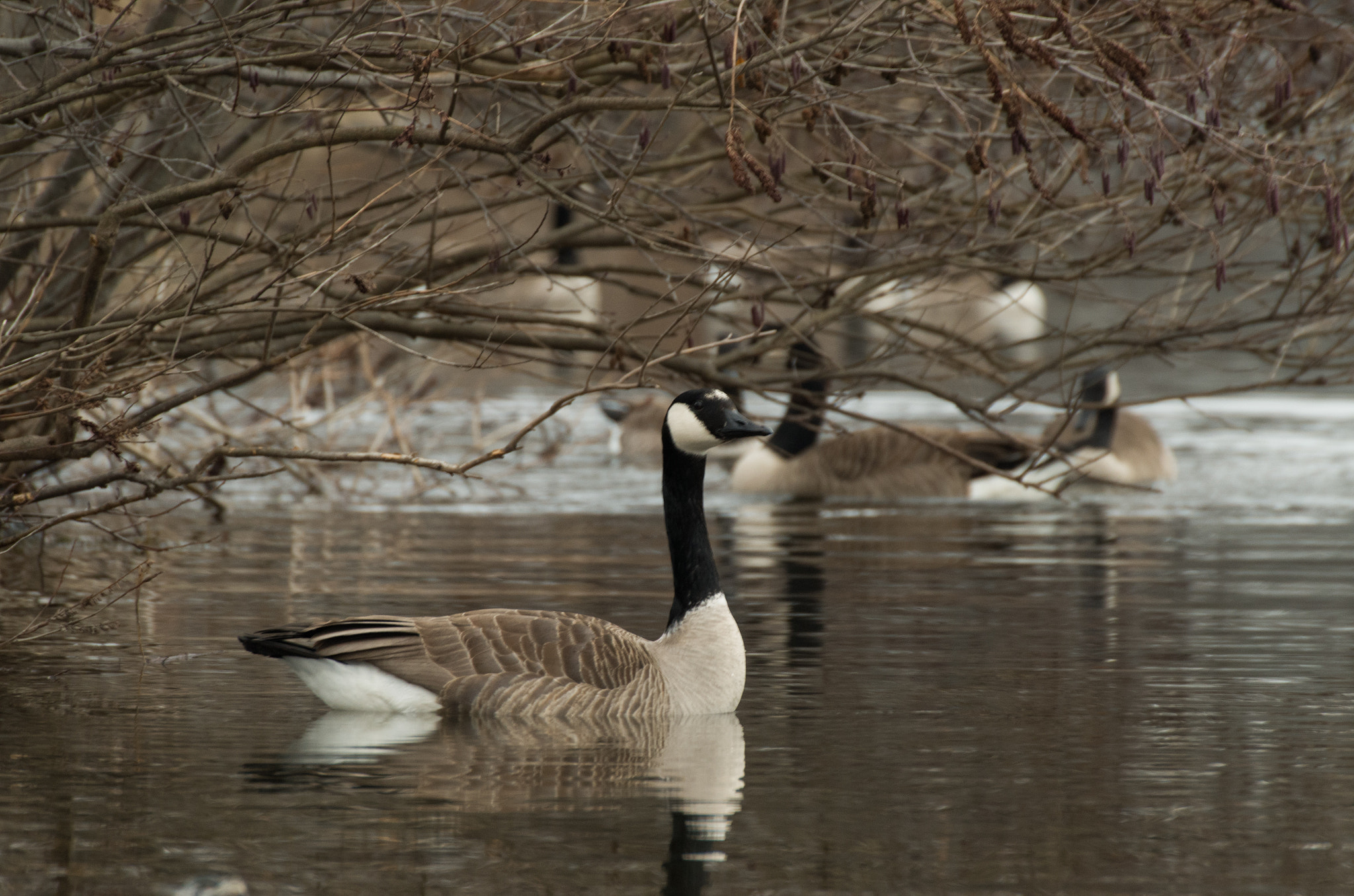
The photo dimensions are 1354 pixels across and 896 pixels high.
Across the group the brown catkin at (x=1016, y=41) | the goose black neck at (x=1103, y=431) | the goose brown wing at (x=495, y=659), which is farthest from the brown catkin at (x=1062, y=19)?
Answer: the goose black neck at (x=1103, y=431)

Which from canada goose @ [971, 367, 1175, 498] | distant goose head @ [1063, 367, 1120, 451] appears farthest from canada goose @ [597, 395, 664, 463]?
distant goose head @ [1063, 367, 1120, 451]

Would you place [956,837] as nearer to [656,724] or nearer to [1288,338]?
[656,724]

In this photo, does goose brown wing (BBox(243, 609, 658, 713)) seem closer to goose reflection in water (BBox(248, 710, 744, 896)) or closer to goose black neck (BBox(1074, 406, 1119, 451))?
goose reflection in water (BBox(248, 710, 744, 896))

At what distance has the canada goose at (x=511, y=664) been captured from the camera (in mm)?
8242

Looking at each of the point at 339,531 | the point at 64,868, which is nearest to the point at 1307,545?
the point at 339,531

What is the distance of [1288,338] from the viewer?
10773mm

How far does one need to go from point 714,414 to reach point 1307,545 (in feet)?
25.5

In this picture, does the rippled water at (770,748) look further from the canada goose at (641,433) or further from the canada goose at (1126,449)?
the canada goose at (641,433)

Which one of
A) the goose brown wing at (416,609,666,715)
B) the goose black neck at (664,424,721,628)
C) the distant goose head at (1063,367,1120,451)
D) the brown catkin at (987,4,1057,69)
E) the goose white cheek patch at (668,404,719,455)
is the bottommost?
the goose brown wing at (416,609,666,715)

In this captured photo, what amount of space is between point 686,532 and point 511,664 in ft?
3.98

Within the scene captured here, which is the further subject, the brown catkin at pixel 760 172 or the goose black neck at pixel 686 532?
the goose black neck at pixel 686 532

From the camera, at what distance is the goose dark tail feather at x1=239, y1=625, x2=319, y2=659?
316 inches

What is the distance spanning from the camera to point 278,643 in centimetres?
805

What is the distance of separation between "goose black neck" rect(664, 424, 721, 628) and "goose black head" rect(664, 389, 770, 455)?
9 cm
